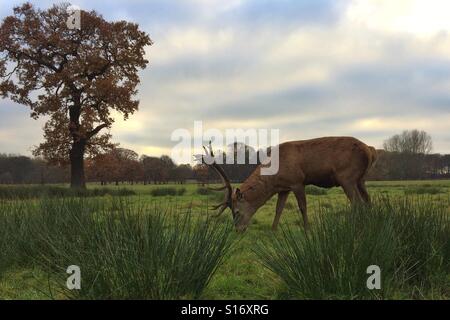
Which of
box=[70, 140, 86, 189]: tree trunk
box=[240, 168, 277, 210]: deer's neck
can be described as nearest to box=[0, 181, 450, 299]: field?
box=[240, 168, 277, 210]: deer's neck

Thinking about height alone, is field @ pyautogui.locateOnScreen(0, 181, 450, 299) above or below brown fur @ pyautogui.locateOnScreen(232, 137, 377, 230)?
below

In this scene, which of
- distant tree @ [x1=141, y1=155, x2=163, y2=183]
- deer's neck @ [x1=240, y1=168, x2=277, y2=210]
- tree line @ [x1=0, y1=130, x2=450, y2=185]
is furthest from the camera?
Result: distant tree @ [x1=141, y1=155, x2=163, y2=183]

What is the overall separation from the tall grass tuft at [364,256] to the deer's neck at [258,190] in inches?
228

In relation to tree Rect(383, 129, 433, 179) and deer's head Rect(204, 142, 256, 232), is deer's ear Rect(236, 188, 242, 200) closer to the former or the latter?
deer's head Rect(204, 142, 256, 232)

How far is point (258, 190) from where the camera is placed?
1118 cm

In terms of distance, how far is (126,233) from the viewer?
14.8 feet

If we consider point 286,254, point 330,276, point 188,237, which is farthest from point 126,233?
point 330,276

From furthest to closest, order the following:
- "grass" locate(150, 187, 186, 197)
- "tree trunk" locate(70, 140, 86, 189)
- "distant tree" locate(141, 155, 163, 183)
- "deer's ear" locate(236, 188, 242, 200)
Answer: "distant tree" locate(141, 155, 163, 183)
"tree trunk" locate(70, 140, 86, 189)
"grass" locate(150, 187, 186, 197)
"deer's ear" locate(236, 188, 242, 200)

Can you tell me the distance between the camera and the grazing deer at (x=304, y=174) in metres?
10.4

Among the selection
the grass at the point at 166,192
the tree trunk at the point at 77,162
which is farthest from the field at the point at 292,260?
the tree trunk at the point at 77,162

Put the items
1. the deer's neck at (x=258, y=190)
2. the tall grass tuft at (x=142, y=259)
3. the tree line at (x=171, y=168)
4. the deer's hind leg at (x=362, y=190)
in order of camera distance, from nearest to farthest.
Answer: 1. the tall grass tuft at (x=142, y=259)
2. the deer's hind leg at (x=362, y=190)
3. the deer's neck at (x=258, y=190)
4. the tree line at (x=171, y=168)

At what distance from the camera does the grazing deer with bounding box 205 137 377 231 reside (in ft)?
34.1

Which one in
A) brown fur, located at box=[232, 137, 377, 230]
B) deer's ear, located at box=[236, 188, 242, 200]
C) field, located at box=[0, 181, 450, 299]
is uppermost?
brown fur, located at box=[232, 137, 377, 230]

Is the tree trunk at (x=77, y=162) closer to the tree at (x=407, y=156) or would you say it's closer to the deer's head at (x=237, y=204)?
the deer's head at (x=237, y=204)
